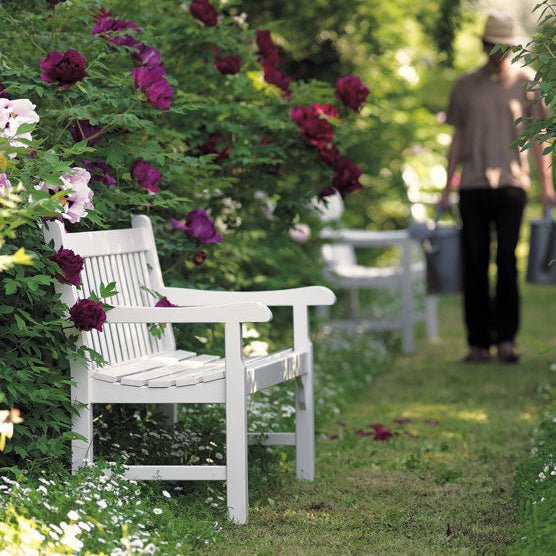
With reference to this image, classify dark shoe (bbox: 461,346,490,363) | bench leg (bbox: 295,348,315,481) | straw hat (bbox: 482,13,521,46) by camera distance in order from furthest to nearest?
dark shoe (bbox: 461,346,490,363) < straw hat (bbox: 482,13,521,46) < bench leg (bbox: 295,348,315,481)

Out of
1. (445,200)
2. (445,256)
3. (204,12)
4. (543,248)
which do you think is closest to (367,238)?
(445,256)

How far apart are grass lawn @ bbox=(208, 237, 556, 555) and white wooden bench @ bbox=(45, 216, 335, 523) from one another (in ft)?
0.77

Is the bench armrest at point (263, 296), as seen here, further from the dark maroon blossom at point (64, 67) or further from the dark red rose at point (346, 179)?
the dark maroon blossom at point (64, 67)

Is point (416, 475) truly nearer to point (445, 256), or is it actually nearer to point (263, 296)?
point (263, 296)

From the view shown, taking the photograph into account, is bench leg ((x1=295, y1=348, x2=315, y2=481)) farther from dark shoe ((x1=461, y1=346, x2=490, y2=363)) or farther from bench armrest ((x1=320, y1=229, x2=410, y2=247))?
bench armrest ((x1=320, y1=229, x2=410, y2=247))

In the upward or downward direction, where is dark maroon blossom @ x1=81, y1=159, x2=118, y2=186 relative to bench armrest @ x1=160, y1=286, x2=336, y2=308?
upward

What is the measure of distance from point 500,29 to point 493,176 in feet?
2.99

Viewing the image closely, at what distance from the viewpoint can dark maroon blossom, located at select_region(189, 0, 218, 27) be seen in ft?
16.7

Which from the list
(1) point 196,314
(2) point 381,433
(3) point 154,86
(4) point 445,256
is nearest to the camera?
(1) point 196,314

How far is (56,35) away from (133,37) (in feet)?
0.98

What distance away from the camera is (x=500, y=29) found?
7.37m

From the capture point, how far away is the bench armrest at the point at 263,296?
4.47 metres

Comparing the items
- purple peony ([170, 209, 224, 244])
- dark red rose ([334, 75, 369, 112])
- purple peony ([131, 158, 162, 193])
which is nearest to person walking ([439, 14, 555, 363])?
dark red rose ([334, 75, 369, 112])

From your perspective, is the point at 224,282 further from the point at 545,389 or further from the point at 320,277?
the point at 545,389
